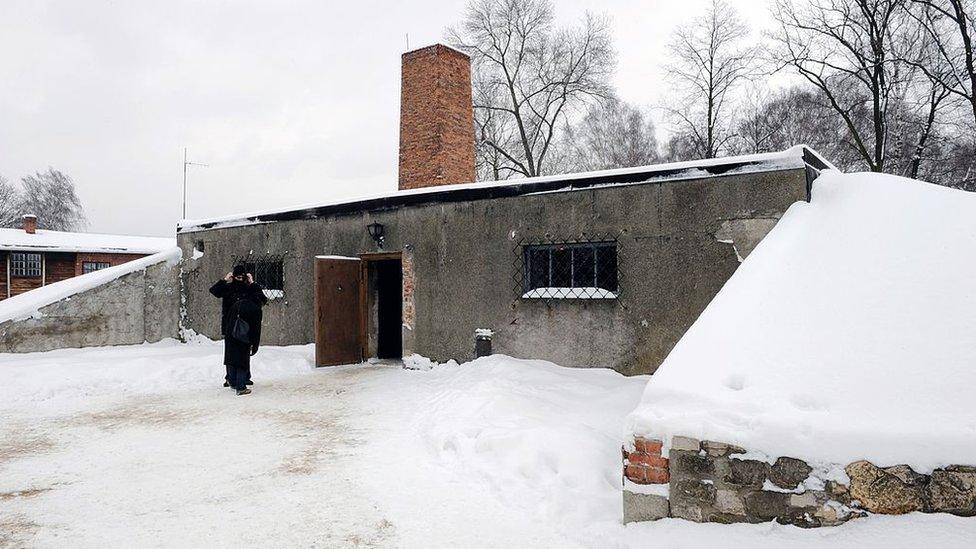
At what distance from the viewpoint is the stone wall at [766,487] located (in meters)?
2.50

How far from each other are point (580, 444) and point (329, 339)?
222 inches

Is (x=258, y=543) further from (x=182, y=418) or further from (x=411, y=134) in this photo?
(x=411, y=134)

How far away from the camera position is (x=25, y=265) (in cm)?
2223

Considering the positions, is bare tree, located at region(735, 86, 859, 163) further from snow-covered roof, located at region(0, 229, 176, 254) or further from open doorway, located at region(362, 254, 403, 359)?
snow-covered roof, located at region(0, 229, 176, 254)

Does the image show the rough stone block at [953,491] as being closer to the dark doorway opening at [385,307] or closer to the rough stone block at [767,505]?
the rough stone block at [767,505]

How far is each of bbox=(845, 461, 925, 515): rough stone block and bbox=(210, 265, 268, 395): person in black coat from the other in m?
6.38

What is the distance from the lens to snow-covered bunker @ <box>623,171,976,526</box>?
100 inches

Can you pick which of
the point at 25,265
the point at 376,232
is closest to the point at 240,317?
the point at 376,232

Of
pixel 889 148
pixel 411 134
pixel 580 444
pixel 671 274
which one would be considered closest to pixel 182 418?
pixel 580 444

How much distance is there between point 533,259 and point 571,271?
59 centimetres

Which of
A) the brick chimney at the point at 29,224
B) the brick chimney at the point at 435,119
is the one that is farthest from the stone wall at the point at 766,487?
the brick chimney at the point at 29,224

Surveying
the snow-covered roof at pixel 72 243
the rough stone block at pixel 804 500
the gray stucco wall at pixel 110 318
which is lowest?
the rough stone block at pixel 804 500

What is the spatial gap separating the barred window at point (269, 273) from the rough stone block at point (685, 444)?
28.1 ft

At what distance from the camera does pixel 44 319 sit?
9.71 metres
